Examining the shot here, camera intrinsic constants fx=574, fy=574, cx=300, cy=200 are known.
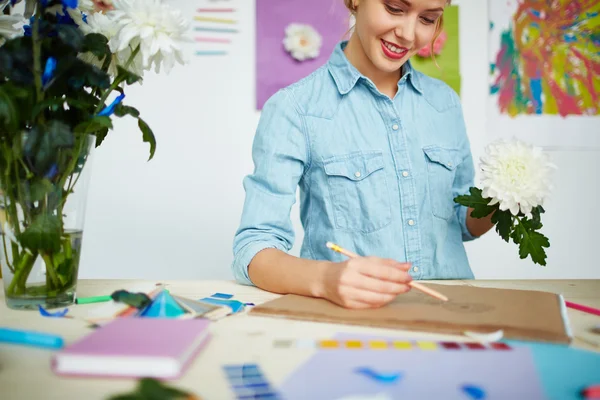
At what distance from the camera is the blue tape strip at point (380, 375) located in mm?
510

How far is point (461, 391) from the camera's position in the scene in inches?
19.4

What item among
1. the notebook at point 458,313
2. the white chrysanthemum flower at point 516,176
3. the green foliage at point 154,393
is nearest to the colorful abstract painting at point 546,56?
the white chrysanthemum flower at point 516,176

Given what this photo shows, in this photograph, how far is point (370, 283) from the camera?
74 centimetres

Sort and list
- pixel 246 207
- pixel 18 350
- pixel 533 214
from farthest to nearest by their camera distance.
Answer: pixel 246 207 → pixel 533 214 → pixel 18 350

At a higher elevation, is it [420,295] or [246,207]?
[246,207]

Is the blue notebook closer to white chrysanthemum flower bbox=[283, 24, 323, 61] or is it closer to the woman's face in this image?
the woman's face

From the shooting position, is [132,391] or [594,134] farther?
[594,134]

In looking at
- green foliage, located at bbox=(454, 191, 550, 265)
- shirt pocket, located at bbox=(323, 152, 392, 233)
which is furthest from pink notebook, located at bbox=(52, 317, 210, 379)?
shirt pocket, located at bbox=(323, 152, 392, 233)

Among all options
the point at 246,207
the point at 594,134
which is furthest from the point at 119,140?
the point at 594,134

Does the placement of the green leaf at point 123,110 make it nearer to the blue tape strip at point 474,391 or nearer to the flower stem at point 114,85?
the flower stem at point 114,85

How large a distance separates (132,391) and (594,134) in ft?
7.68

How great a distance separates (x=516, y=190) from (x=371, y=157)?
1.28 feet

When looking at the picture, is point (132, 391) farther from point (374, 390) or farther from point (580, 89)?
point (580, 89)

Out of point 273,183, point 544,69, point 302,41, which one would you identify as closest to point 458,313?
point 273,183
